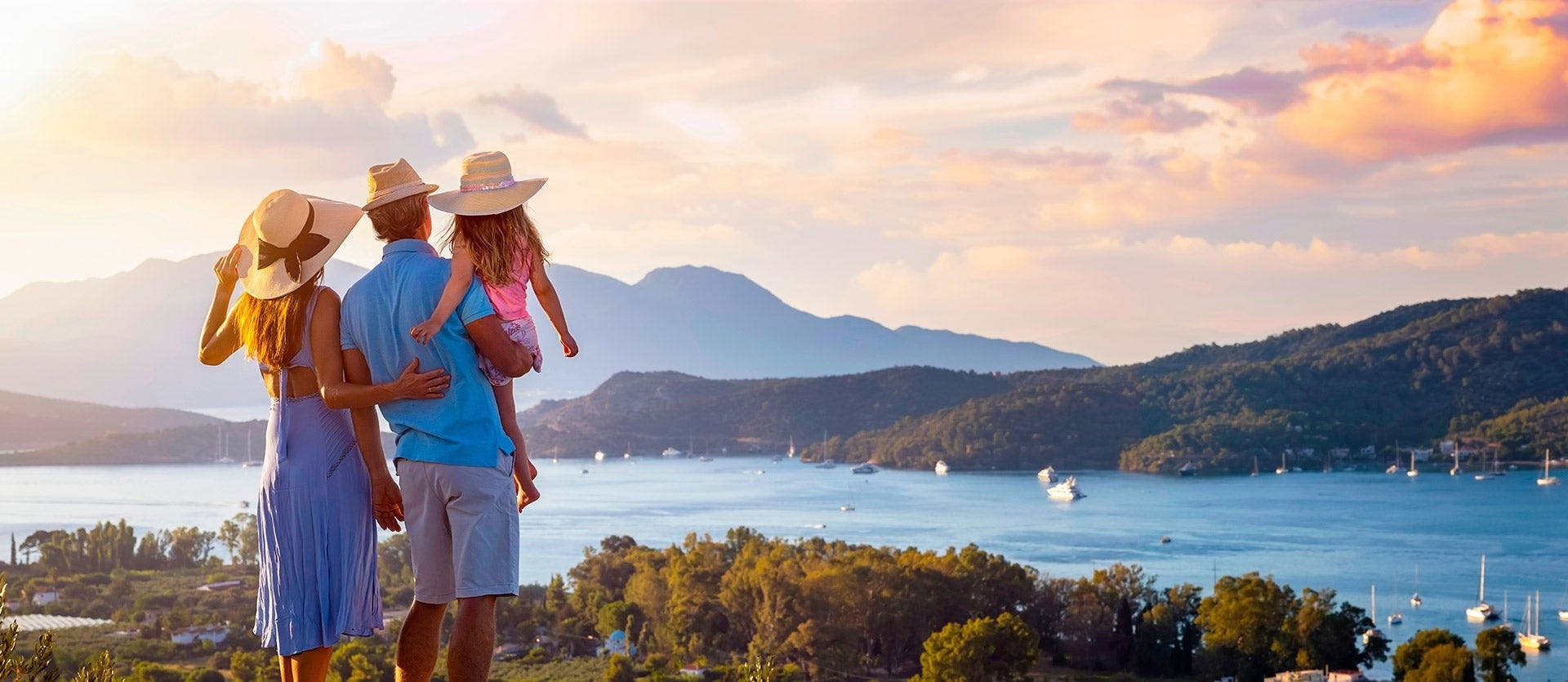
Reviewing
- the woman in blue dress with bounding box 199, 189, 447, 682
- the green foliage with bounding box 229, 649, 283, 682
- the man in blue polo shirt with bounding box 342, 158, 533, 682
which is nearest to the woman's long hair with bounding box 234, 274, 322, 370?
the woman in blue dress with bounding box 199, 189, 447, 682

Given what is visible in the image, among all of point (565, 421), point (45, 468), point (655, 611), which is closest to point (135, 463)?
point (45, 468)

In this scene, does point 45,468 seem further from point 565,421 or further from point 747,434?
point 747,434

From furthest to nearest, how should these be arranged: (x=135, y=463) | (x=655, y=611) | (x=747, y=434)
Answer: (x=747, y=434)
(x=135, y=463)
(x=655, y=611)

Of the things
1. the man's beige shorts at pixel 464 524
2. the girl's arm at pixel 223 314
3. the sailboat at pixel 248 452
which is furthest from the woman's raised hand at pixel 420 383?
the sailboat at pixel 248 452

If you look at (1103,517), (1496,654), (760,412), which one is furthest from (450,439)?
(760,412)

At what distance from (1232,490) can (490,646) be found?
261ft

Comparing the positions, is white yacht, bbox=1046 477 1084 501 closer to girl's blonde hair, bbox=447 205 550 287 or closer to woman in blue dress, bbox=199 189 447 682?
woman in blue dress, bbox=199 189 447 682

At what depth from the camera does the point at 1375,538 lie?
58906mm

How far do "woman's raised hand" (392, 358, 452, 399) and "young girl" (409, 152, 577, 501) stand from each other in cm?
7

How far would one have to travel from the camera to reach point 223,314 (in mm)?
2672

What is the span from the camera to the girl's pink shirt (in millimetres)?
2371

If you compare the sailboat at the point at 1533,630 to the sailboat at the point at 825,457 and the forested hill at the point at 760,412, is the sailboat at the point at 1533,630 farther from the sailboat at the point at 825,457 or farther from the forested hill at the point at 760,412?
the forested hill at the point at 760,412

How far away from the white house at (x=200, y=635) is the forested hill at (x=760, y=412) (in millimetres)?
74578

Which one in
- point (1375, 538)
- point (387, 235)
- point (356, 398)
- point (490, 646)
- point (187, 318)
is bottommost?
point (1375, 538)
